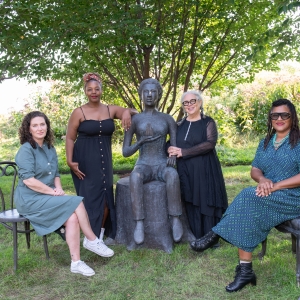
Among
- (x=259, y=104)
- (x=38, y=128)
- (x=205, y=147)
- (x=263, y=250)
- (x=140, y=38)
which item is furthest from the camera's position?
(x=259, y=104)

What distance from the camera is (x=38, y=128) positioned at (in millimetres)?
3535

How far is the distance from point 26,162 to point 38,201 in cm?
35

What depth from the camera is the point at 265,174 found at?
11.2 ft

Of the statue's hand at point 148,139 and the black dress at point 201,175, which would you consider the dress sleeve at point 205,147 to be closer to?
the black dress at point 201,175

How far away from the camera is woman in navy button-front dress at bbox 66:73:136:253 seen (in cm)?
404

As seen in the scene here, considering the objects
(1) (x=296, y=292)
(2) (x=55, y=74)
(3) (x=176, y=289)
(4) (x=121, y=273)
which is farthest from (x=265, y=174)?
(2) (x=55, y=74)

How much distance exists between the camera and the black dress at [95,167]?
406 centimetres

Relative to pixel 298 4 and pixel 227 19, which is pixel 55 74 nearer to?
pixel 227 19

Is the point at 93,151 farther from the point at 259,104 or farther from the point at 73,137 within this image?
the point at 259,104

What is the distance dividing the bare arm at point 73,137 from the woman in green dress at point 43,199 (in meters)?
0.45

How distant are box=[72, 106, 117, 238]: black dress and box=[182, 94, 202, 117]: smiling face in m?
0.80

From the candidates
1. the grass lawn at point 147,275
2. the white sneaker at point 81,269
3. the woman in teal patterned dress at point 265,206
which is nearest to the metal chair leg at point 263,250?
the grass lawn at point 147,275

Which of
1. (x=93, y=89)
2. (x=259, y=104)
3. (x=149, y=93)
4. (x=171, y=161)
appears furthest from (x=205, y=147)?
(x=259, y=104)

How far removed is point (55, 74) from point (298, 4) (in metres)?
3.93
